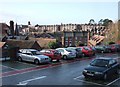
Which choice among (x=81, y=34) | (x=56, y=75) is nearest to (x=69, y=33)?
(x=81, y=34)

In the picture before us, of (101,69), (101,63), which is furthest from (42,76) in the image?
(101,63)

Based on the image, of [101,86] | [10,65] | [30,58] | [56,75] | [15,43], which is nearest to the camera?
[101,86]

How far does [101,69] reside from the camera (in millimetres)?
17359

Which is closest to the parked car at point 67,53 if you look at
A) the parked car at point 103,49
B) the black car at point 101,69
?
the black car at point 101,69

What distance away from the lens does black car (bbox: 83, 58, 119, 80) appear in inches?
670

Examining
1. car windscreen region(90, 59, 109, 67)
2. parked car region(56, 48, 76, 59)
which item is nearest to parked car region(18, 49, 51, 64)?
parked car region(56, 48, 76, 59)

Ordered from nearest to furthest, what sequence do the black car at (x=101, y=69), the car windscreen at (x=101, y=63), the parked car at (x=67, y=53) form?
1. the black car at (x=101, y=69)
2. the car windscreen at (x=101, y=63)
3. the parked car at (x=67, y=53)

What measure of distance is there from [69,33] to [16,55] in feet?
227

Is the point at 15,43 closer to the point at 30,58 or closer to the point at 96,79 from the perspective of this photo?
the point at 30,58

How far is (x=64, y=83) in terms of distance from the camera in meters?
16.2

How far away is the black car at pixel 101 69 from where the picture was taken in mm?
17016

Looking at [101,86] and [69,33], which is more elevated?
[69,33]

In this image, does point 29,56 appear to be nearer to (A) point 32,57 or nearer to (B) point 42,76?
(A) point 32,57

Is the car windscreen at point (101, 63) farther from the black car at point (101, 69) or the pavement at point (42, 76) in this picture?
the pavement at point (42, 76)
